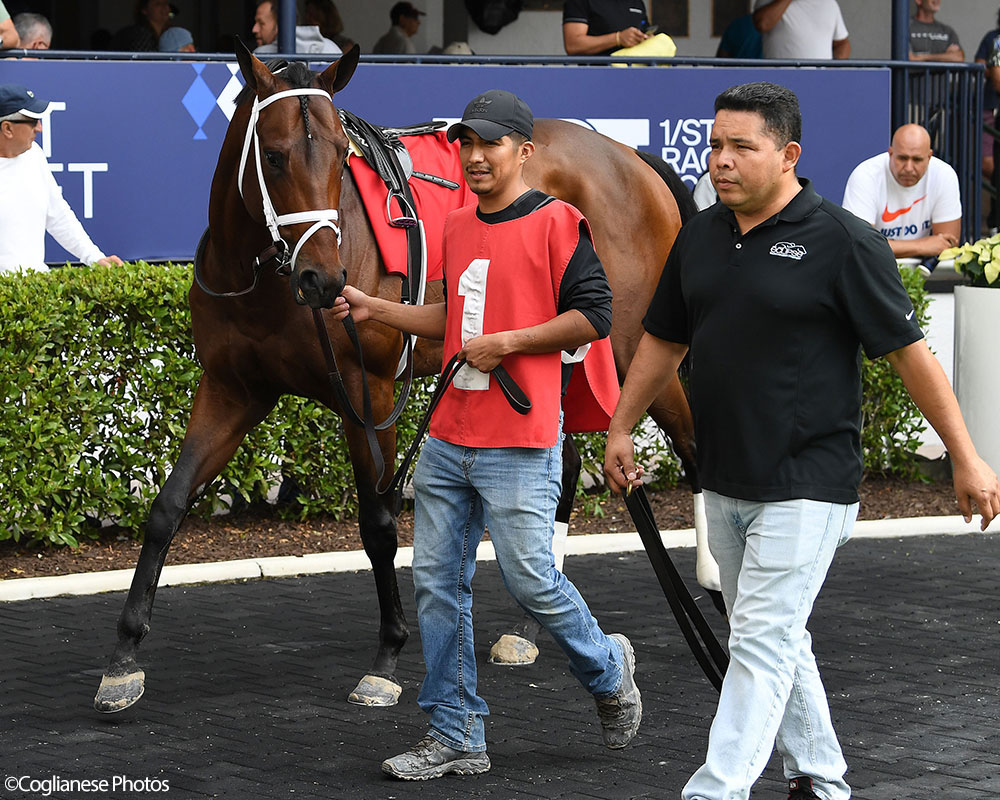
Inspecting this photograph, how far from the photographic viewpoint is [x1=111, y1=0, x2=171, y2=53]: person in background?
1277cm

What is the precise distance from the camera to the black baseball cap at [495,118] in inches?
179

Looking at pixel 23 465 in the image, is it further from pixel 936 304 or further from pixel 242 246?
pixel 936 304

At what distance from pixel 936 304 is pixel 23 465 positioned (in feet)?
22.4

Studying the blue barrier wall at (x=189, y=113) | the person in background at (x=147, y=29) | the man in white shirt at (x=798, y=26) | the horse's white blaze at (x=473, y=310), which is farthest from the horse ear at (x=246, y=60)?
the man in white shirt at (x=798, y=26)

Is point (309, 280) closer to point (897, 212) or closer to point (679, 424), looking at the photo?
point (679, 424)

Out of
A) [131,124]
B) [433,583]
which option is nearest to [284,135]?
[433,583]

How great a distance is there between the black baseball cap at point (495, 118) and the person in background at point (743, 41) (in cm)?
901

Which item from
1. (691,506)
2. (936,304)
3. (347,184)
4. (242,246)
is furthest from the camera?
(936,304)

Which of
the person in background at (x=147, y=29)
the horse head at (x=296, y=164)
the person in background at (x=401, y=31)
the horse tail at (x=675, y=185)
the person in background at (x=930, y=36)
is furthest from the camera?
the person in background at (x=930, y=36)

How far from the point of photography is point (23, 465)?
7.71 meters

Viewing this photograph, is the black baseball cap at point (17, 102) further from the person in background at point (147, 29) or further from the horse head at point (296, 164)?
the person in background at point (147, 29)

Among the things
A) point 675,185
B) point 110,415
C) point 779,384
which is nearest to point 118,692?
point 779,384

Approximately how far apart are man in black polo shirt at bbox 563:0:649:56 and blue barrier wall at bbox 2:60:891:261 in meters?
0.51

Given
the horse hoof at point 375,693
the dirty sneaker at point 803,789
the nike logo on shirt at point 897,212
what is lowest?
the horse hoof at point 375,693
